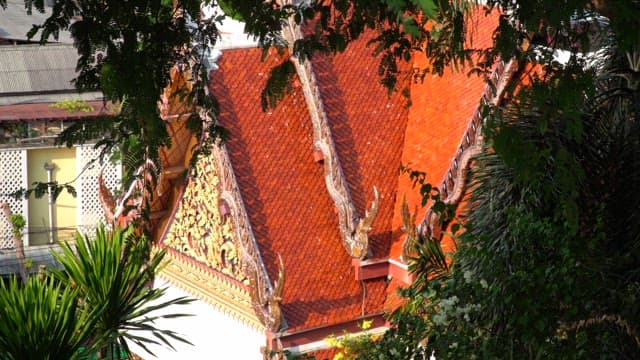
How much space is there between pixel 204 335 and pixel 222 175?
172cm

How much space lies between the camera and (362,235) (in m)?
11.1

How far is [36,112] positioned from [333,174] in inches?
399

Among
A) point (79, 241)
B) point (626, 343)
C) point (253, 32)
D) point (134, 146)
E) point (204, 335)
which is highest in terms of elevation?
point (253, 32)

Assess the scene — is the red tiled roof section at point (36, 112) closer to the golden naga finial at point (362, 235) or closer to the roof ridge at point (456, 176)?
the golden naga finial at point (362, 235)

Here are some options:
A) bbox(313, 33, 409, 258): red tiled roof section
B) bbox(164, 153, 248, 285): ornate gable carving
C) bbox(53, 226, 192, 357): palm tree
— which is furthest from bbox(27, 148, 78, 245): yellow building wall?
bbox(53, 226, 192, 357): palm tree

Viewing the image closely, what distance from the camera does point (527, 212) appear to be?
6.64m

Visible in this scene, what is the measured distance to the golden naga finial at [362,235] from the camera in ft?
36.1

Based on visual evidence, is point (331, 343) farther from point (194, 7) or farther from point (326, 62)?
point (194, 7)

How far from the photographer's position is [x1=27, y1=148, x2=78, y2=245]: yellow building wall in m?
20.5

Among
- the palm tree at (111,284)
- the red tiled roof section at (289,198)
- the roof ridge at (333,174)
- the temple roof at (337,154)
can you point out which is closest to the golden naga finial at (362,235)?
the roof ridge at (333,174)

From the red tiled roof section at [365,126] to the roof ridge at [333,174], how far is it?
15 cm

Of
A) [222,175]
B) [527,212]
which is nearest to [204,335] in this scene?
[222,175]

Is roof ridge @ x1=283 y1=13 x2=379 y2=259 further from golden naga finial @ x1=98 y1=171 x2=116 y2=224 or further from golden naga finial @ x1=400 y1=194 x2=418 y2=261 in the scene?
golden naga finial @ x1=98 y1=171 x2=116 y2=224

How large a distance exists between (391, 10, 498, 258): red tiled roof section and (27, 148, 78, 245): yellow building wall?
9513mm
